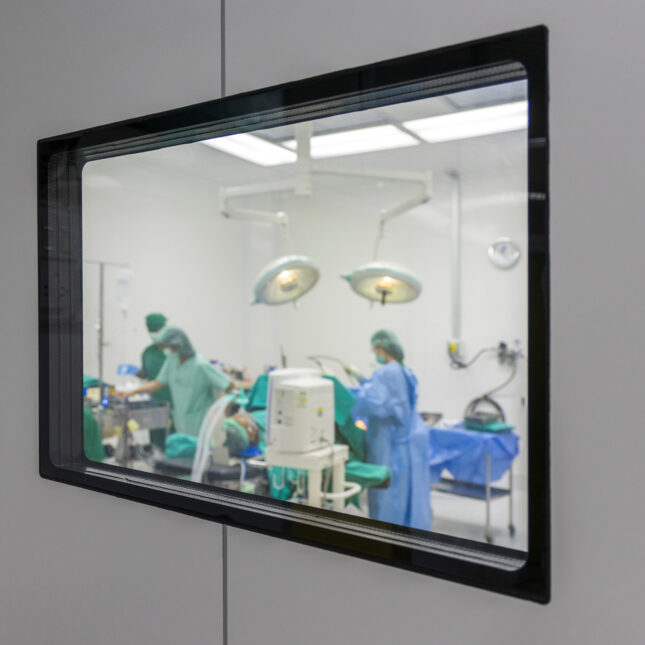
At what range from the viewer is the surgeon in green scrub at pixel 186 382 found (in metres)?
3.16

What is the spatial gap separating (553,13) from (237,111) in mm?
483

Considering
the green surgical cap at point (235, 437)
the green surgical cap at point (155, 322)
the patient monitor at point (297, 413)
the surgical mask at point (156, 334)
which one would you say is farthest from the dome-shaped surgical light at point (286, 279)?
the green surgical cap at point (155, 322)

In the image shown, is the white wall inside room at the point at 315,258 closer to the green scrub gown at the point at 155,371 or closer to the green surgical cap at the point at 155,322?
the green scrub gown at the point at 155,371

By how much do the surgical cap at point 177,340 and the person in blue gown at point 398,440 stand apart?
0.99 m

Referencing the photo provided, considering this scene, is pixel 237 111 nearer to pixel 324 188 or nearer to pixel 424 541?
pixel 424 541

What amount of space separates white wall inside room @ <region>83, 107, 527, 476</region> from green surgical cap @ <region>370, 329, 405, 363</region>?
0.65m

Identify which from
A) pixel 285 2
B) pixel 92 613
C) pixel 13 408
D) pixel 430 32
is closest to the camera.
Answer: pixel 430 32

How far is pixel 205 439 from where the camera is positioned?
9.78 feet

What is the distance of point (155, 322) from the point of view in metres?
3.34

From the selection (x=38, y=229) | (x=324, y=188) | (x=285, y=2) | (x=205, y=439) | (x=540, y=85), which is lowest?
(x=205, y=439)

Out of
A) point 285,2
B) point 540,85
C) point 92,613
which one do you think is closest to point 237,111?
point 285,2

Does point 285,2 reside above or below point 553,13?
above

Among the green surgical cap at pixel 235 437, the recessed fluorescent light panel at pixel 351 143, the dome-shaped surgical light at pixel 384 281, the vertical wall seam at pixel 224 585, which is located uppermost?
the recessed fluorescent light panel at pixel 351 143

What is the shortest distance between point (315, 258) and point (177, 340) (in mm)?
1422
